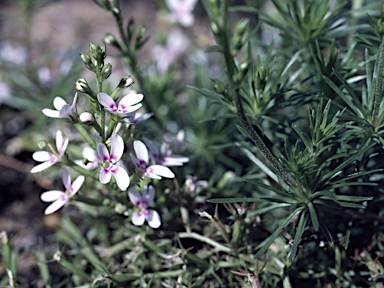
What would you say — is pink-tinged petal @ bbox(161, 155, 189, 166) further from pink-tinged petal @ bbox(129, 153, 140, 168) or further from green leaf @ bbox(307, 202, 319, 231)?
green leaf @ bbox(307, 202, 319, 231)

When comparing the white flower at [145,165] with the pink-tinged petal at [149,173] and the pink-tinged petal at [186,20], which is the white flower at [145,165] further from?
the pink-tinged petal at [186,20]

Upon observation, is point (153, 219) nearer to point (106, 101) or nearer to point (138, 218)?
point (138, 218)

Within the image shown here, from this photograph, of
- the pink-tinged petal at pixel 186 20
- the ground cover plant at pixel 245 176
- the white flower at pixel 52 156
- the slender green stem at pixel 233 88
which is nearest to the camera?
the slender green stem at pixel 233 88

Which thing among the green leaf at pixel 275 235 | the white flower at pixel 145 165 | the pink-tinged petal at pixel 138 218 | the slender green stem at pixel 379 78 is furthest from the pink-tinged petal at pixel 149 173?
the slender green stem at pixel 379 78

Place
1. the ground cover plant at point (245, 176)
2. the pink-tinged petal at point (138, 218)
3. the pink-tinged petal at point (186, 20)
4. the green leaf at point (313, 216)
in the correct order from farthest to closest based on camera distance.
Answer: the pink-tinged petal at point (186, 20)
the pink-tinged petal at point (138, 218)
the ground cover plant at point (245, 176)
the green leaf at point (313, 216)

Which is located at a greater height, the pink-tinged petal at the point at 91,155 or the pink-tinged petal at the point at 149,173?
the pink-tinged petal at the point at 149,173

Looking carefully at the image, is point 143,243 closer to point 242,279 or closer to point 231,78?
point 242,279

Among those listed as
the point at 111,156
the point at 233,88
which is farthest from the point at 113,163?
the point at 233,88
